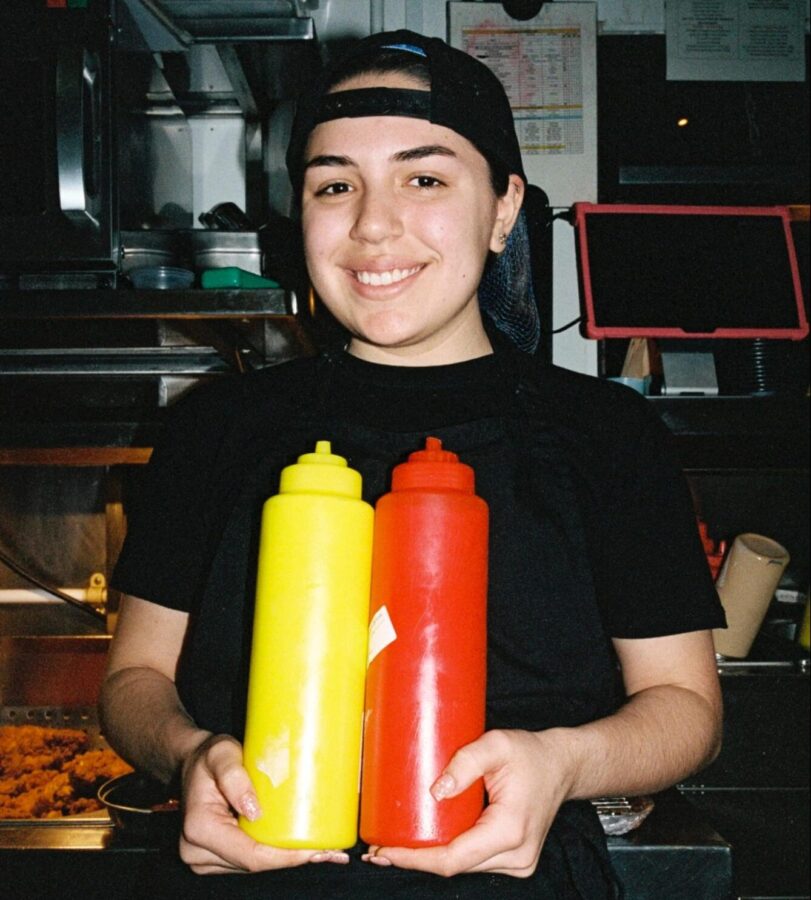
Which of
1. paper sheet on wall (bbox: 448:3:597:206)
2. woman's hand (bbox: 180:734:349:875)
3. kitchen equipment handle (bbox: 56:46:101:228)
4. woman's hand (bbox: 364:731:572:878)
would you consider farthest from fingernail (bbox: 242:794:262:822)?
paper sheet on wall (bbox: 448:3:597:206)

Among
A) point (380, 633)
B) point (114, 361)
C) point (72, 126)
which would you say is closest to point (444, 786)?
point (380, 633)

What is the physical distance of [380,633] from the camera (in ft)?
2.34

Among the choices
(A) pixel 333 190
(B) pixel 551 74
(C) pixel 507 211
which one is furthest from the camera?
(B) pixel 551 74

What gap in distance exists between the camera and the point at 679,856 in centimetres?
111

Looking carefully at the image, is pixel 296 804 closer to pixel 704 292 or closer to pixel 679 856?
pixel 679 856

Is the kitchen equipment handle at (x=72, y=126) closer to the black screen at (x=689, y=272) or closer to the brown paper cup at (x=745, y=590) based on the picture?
the black screen at (x=689, y=272)

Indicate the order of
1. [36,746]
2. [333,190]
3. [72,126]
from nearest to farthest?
[333,190] < [72,126] < [36,746]

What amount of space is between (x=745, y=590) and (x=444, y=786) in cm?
142

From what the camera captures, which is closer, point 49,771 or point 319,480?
point 319,480

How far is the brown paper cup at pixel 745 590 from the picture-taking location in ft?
5.91

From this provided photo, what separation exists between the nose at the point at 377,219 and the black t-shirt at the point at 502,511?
0.63 ft

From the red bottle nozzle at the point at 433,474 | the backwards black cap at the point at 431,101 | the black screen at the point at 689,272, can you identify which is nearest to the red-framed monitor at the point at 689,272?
the black screen at the point at 689,272

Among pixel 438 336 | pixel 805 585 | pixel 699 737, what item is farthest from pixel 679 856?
pixel 805 585

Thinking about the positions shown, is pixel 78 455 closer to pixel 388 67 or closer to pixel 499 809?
pixel 388 67
